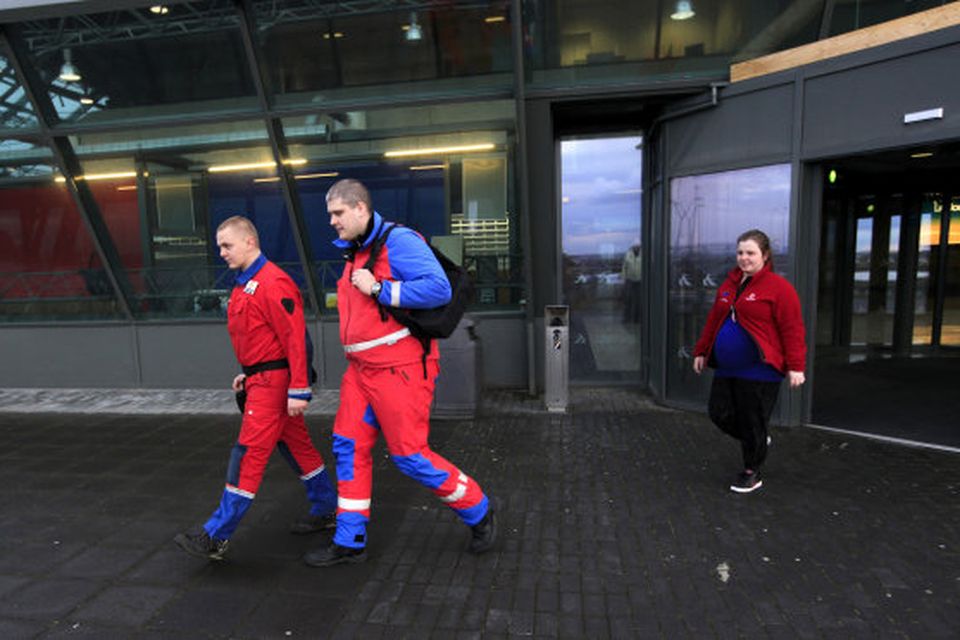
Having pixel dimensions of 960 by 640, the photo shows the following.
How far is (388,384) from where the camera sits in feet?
9.75

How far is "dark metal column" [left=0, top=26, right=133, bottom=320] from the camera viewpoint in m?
6.94

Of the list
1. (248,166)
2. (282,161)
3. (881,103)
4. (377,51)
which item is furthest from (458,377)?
(881,103)

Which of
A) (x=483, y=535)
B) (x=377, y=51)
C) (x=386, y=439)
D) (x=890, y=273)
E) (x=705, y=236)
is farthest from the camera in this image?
(x=890, y=273)

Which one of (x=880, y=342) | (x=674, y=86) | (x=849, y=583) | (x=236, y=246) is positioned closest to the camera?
(x=849, y=583)

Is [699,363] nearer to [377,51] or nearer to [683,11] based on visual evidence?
[683,11]

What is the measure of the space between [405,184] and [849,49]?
4812 millimetres

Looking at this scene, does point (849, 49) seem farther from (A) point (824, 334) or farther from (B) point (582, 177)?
(A) point (824, 334)

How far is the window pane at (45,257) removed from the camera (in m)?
7.99

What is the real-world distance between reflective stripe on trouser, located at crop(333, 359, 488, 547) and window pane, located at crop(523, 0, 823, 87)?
4.62 meters

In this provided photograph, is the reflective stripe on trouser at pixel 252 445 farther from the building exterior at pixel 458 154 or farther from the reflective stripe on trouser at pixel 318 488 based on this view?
the building exterior at pixel 458 154

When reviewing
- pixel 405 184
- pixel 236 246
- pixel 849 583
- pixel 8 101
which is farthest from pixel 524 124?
pixel 8 101

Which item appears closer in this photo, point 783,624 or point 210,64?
point 783,624

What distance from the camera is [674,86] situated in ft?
19.8

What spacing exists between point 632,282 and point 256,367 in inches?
214
